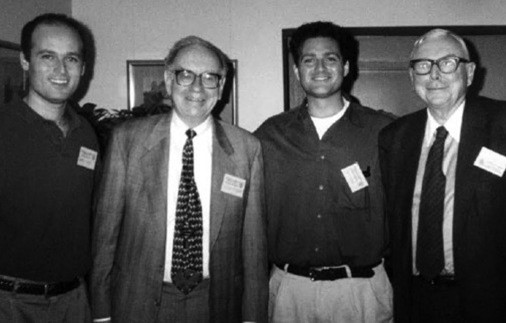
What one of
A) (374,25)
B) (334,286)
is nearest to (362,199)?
(334,286)

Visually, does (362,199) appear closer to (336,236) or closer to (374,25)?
(336,236)

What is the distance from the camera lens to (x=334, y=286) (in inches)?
99.5

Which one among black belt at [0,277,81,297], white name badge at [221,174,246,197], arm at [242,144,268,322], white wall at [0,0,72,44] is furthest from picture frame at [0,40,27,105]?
arm at [242,144,268,322]

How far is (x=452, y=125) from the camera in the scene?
7.81 ft

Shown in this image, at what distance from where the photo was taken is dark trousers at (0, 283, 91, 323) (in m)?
2.07

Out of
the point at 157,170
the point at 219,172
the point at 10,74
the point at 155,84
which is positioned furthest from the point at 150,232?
the point at 155,84

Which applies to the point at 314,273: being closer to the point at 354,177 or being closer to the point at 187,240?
the point at 354,177

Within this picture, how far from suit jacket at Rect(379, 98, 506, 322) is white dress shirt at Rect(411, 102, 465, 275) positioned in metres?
0.03

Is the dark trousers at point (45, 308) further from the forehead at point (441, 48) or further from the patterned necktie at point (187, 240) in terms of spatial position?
the forehead at point (441, 48)

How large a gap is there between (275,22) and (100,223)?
9.07 feet

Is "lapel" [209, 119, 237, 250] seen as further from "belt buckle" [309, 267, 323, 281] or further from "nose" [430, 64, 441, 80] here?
"nose" [430, 64, 441, 80]

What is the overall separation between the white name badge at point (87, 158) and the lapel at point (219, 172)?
0.62m

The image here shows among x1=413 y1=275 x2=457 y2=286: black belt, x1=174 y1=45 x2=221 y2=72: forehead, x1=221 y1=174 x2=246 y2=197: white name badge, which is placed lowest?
x1=413 y1=275 x2=457 y2=286: black belt

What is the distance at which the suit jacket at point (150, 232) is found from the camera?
219 cm
